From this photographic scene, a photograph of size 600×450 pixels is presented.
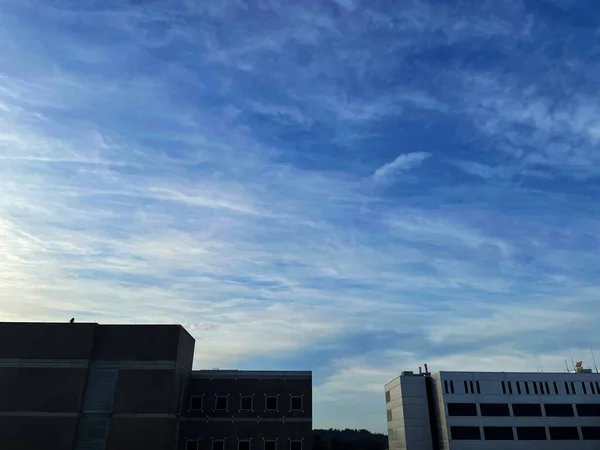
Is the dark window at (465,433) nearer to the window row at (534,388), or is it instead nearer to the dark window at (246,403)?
the window row at (534,388)

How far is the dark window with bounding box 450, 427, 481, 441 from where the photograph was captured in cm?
7700

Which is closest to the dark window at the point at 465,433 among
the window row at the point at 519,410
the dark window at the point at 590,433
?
the window row at the point at 519,410

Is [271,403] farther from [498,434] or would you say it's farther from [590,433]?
[590,433]

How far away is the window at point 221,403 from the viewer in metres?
58.9

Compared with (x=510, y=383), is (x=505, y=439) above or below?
below

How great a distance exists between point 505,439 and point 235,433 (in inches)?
1894

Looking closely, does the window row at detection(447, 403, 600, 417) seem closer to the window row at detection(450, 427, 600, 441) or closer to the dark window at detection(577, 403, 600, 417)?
the dark window at detection(577, 403, 600, 417)

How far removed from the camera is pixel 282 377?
200ft

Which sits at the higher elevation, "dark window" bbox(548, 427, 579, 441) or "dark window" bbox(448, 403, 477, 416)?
"dark window" bbox(448, 403, 477, 416)

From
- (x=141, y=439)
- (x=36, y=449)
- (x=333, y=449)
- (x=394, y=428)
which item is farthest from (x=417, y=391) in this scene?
(x=333, y=449)

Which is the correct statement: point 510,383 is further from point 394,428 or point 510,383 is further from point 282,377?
point 282,377

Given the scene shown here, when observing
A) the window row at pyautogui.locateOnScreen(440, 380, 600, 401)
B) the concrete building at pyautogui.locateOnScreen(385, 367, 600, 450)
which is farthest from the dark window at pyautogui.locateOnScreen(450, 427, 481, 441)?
the window row at pyautogui.locateOnScreen(440, 380, 600, 401)

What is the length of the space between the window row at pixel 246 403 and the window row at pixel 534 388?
34.9m

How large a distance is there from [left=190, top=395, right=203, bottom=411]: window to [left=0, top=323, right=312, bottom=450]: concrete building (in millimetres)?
124
